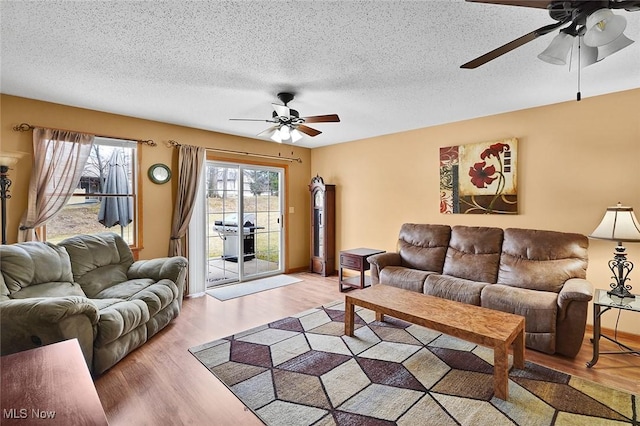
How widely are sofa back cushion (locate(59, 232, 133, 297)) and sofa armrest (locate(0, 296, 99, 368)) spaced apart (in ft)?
3.08

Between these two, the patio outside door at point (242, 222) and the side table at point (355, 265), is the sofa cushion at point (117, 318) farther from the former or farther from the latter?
the side table at point (355, 265)

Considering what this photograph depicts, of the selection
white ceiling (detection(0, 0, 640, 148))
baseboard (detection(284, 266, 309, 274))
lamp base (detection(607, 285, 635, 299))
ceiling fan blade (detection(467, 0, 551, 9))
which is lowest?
baseboard (detection(284, 266, 309, 274))

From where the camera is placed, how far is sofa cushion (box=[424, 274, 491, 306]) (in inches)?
122

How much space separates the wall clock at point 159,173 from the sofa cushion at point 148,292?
1.40 m

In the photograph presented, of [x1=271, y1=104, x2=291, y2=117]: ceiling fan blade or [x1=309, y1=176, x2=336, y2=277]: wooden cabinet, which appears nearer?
[x1=271, y1=104, x2=291, y2=117]: ceiling fan blade

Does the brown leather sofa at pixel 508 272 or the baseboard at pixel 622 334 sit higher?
the brown leather sofa at pixel 508 272

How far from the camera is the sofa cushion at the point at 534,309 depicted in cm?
262

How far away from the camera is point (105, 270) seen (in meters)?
3.34

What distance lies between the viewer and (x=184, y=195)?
4297mm

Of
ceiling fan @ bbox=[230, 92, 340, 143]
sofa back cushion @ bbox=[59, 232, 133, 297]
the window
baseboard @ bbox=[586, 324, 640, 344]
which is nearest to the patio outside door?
the window

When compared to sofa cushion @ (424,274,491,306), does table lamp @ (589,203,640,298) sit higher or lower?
higher

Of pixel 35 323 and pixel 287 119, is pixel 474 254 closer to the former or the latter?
pixel 287 119

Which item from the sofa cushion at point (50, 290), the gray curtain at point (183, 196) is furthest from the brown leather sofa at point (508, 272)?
the sofa cushion at point (50, 290)

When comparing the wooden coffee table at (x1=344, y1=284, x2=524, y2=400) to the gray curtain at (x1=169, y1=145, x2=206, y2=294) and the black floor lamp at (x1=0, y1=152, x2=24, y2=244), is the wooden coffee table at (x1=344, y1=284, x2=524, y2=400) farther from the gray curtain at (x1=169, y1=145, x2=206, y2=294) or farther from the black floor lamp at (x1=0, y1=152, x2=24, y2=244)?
the black floor lamp at (x1=0, y1=152, x2=24, y2=244)
